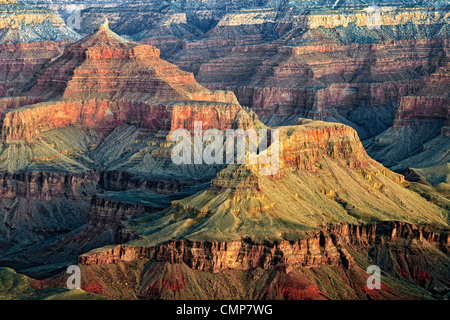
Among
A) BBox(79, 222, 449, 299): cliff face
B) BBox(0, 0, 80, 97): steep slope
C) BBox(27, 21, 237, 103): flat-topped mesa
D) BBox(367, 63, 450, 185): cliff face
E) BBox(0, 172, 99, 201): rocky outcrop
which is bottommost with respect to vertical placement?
BBox(79, 222, 449, 299): cliff face

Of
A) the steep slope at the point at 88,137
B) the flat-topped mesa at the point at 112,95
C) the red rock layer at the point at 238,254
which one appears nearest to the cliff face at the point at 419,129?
the steep slope at the point at 88,137

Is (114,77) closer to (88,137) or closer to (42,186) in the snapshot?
(88,137)

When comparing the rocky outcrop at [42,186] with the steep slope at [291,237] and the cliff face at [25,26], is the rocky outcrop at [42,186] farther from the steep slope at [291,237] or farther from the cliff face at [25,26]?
the cliff face at [25,26]

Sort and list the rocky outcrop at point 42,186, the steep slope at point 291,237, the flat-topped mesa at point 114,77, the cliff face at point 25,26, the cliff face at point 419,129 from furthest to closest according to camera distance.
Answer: the cliff face at point 25,26 < the flat-topped mesa at point 114,77 < the cliff face at point 419,129 < the rocky outcrop at point 42,186 < the steep slope at point 291,237


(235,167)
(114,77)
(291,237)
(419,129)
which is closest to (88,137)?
(114,77)

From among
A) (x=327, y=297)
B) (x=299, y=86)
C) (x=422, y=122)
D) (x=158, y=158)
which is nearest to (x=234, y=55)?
(x=299, y=86)

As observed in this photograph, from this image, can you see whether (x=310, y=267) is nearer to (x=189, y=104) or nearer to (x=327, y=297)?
(x=327, y=297)

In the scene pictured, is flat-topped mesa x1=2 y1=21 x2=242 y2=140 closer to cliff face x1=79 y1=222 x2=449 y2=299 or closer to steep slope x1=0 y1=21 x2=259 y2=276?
steep slope x1=0 y1=21 x2=259 y2=276

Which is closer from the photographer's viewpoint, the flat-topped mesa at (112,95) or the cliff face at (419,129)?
the flat-topped mesa at (112,95)

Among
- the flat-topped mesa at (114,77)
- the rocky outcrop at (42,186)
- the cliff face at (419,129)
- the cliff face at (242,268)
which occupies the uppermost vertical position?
the flat-topped mesa at (114,77)

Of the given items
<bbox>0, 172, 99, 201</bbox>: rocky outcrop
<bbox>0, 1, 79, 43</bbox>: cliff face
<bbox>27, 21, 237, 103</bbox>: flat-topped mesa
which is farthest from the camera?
<bbox>0, 1, 79, 43</bbox>: cliff face

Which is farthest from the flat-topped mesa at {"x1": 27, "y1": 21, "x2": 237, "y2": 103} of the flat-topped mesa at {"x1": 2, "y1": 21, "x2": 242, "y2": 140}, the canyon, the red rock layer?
the red rock layer
